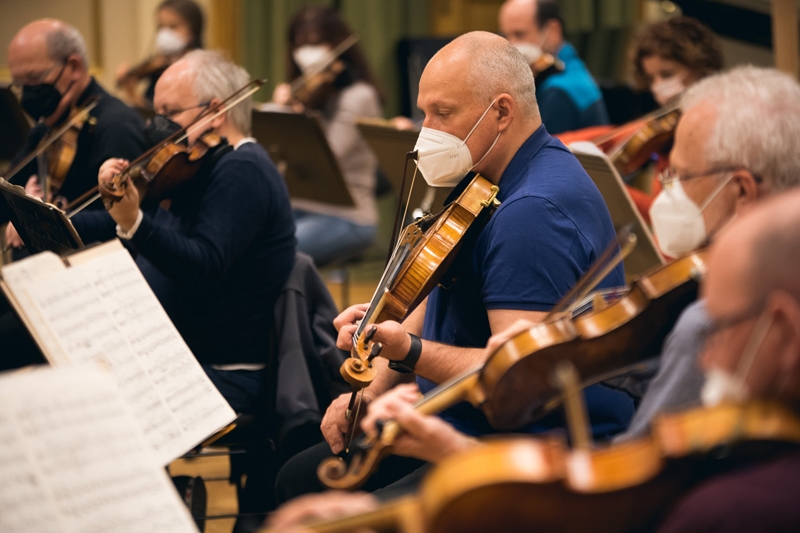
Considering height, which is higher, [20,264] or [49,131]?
[20,264]

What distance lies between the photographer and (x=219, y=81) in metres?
2.46

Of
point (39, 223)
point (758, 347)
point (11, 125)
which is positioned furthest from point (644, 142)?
point (11, 125)

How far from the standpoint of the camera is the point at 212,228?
7.22 ft

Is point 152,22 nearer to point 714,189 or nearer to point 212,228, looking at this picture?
point 212,228

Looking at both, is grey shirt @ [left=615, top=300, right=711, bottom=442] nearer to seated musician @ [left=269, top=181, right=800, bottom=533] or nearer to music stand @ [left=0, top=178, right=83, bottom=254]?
seated musician @ [left=269, top=181, right=800, bottom=533]

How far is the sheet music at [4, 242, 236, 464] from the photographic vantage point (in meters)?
1.38

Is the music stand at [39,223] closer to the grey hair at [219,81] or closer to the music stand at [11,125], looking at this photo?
the grey hair at [219,81]

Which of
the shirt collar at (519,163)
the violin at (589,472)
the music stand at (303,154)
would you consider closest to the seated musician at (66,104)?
the music stand at (303,154)

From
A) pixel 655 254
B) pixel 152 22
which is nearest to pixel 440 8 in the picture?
pixel 152 22

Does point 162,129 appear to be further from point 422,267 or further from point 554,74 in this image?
point 554,74

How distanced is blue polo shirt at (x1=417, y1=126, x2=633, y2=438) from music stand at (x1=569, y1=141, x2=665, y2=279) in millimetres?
611

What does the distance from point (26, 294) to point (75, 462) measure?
34 centimetres

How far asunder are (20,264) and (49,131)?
6.02 feet

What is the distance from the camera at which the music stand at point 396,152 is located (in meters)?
3.08
